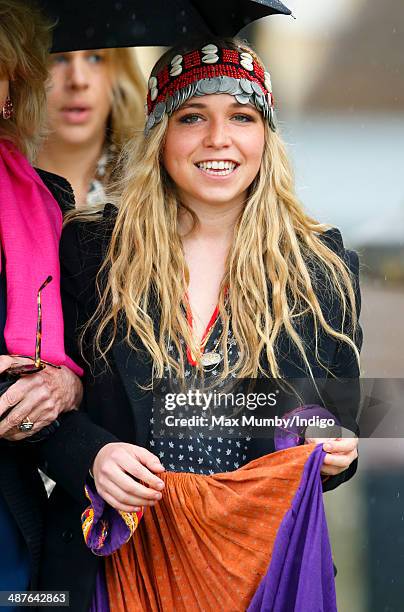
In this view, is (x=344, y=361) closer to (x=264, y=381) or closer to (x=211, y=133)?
(x=264, y=381)

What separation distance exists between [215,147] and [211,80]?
173mm

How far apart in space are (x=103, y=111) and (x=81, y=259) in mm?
1188

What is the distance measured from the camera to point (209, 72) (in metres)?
2.64

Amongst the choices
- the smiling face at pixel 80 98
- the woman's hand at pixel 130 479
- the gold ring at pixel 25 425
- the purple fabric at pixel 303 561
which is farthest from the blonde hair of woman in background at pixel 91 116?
the purple fabric at pixel 303 561

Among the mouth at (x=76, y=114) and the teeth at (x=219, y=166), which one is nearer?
the teeth at (x=219, y=166)

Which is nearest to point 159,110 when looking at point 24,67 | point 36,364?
point 24,67

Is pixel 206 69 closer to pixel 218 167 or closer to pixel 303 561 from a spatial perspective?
pixel 218 167

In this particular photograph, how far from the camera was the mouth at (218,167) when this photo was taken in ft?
8.60

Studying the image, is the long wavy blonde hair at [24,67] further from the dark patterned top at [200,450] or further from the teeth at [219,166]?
the dark patterned top at [200,450]

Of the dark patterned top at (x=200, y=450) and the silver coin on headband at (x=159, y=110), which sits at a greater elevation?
the silver coin on headband at (x=159, y=110)

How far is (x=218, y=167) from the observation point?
262 cm

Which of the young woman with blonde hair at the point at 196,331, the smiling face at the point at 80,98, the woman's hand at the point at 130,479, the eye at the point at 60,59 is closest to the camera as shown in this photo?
the woman's hand at the point at 130,479

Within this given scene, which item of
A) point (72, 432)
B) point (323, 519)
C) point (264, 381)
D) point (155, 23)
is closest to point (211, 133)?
point (155, 23)

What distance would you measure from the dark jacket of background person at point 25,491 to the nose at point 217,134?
23.0 inches
